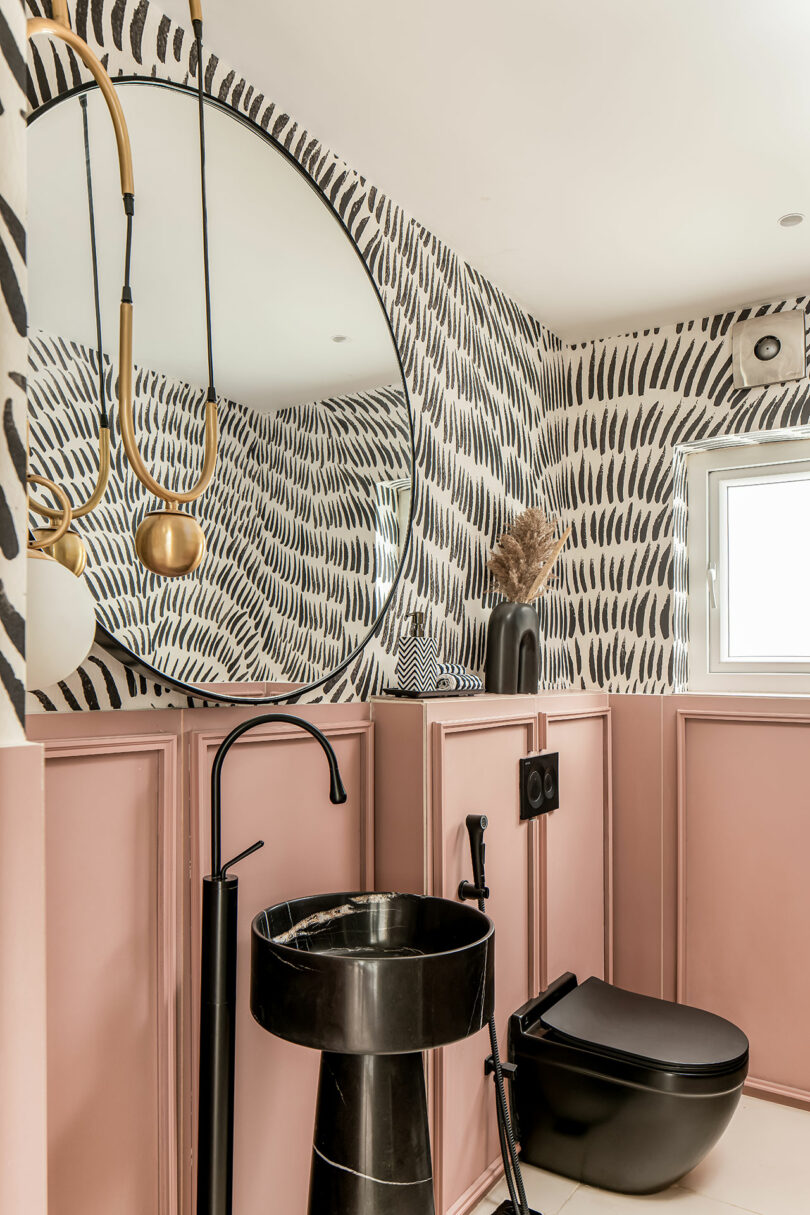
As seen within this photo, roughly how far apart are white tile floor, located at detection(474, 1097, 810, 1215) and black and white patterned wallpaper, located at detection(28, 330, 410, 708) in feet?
4.41

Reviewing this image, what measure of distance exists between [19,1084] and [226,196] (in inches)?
56.2

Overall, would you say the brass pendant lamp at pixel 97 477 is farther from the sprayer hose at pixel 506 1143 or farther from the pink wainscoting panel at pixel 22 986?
the sprayer hose at pixel 506 1143

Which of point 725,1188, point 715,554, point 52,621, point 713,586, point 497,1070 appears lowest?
point 725,1188

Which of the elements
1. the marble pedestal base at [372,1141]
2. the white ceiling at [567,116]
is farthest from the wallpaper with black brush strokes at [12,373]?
the white ceiling at [567,116]

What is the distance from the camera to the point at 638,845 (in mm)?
2604

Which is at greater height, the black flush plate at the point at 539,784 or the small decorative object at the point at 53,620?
the small decorative object at the point at 53,620

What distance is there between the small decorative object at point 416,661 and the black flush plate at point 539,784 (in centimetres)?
38

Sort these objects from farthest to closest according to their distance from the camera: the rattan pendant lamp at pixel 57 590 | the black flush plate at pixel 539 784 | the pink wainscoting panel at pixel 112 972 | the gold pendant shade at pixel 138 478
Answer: the black flush plate at pixel 539 784, the pink wainscoting panel at pixel 112 972, the gold pendant shade at pixel 138 478, the rattan pendant lamp at pixel 57 590

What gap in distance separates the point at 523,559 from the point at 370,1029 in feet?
4.51

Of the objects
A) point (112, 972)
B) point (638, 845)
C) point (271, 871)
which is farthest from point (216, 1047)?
point (638, 845)

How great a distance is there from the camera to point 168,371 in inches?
51.9

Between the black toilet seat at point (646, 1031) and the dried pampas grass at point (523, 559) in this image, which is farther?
the dried pampas grass at point (523, 559)

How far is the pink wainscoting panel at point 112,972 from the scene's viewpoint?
114 centimetres

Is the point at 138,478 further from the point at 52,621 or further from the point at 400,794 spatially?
the point at 400,794
